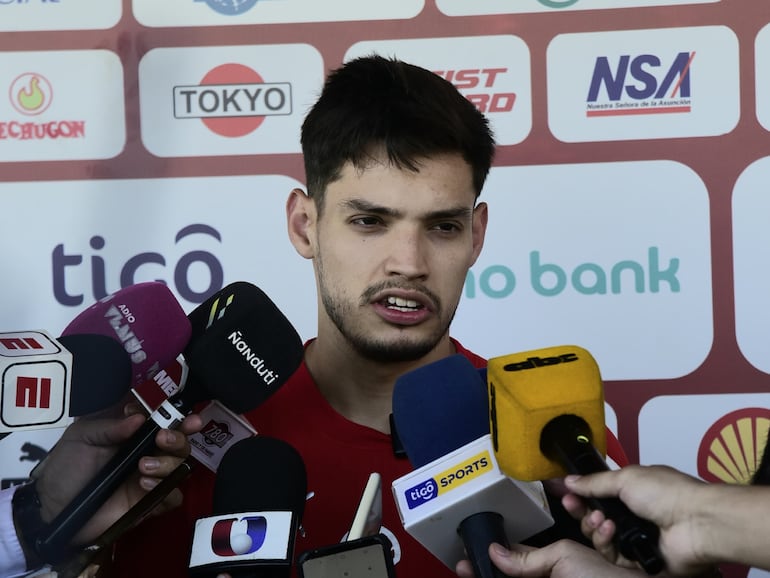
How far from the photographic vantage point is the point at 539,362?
948mm

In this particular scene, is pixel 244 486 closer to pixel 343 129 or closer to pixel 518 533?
pixel 518 533

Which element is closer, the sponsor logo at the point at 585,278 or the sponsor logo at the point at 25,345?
the sponsor logo at the point at 25,345

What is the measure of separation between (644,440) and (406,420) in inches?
38.6

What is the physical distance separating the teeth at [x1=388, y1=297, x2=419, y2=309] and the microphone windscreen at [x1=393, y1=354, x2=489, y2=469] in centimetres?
27

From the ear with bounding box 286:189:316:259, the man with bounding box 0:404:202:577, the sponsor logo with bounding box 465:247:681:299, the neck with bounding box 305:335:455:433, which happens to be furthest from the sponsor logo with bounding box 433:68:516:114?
the man with bounding box 0:404:202:577

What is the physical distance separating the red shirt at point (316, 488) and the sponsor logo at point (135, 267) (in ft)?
1.39

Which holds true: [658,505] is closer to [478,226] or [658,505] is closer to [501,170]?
[478,226]

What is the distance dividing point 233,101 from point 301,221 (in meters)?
0.43

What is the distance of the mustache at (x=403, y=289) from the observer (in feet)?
4.51

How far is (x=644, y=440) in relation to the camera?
6.27ft

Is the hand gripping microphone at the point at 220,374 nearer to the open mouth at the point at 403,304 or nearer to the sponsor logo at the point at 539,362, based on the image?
the open mouth at the point at 403,304

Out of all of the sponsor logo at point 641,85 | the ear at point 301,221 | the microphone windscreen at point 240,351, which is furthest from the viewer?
the sponsor logo at point 641,85

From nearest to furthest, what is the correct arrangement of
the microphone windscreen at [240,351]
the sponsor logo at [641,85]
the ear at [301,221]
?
the microphone windscreen at [240,351]
the ear at [301,221]
the sponsor logo at [641,85]

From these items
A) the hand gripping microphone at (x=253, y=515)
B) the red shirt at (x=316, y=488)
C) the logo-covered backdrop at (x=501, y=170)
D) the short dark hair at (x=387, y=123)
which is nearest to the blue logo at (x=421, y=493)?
the hand gripping microphone at (x=253, y=515)
